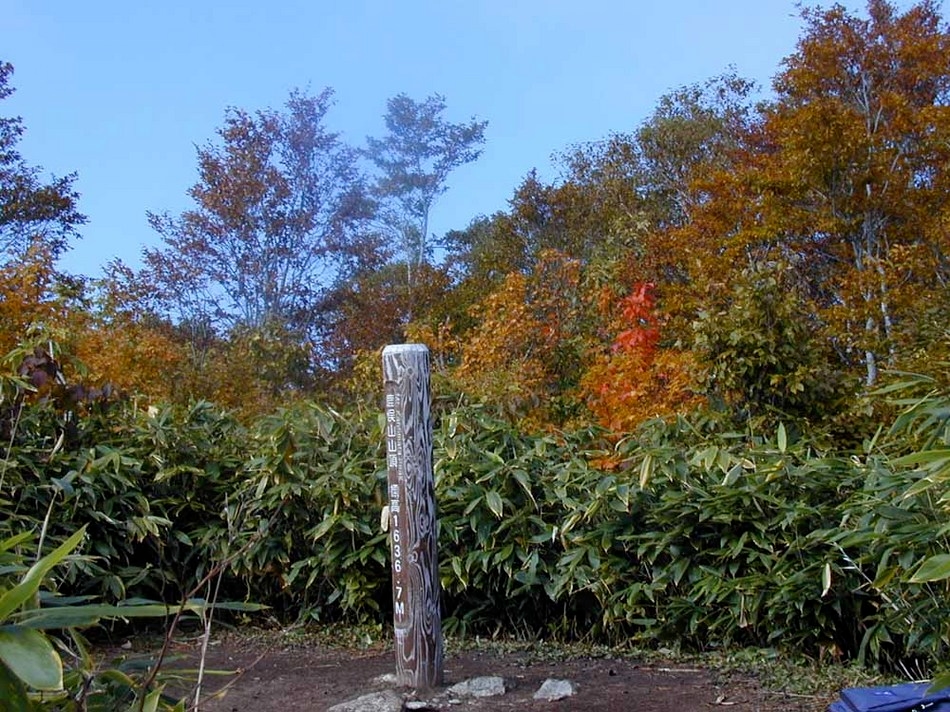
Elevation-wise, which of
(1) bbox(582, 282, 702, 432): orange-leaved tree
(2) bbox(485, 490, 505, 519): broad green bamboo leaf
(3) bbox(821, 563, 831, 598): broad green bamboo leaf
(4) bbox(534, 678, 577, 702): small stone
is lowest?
(4) bbox(534, 678, 577, 702): small stone

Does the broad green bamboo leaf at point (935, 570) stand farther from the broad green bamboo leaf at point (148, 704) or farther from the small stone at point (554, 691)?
the small stone at point (554, 691)

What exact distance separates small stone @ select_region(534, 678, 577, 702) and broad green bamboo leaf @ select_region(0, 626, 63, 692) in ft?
9.87

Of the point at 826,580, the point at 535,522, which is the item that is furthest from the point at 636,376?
the point at 826,580

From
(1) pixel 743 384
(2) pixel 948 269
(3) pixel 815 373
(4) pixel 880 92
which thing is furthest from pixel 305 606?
(4) pixel 880 92

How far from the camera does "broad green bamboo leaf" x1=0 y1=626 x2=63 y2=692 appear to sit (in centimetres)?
97

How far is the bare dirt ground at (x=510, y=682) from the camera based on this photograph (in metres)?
3.73

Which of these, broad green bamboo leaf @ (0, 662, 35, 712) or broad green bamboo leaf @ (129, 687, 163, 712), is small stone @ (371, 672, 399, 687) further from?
broad green bamboo leaf @ (0, 662, 35, 712)

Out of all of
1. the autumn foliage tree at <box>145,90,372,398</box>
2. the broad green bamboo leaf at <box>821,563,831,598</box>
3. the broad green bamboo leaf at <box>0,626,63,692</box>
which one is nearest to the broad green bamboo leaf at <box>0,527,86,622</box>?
the broad green bamboo leaf at <box>0,626,63,692</box>

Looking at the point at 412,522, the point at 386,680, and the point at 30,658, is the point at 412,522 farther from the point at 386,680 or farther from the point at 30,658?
the point at 30,658

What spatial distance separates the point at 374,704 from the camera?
12.5 feet

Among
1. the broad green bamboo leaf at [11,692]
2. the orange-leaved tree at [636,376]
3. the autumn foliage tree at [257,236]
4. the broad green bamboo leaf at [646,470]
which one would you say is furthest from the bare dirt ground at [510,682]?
the autumn foliage tree at [257,236]

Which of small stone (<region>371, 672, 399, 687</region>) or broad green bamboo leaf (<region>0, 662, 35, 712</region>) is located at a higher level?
broad green bamboo leaf (<region>0, 662, 35, 712</region>)

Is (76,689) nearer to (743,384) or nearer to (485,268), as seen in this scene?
(743,384)

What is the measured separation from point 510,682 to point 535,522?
44.8 inches
